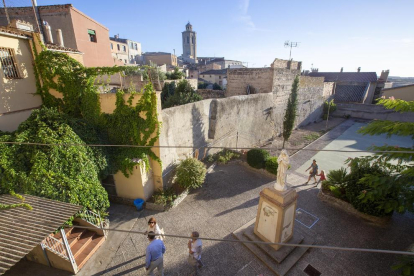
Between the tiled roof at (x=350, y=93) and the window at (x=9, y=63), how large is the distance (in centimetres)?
3833

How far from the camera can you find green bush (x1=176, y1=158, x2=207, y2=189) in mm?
9531

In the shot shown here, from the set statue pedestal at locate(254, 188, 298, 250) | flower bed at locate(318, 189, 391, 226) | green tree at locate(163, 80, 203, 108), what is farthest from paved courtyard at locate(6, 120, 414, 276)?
green tree at locate(163, 80, 203, 108)

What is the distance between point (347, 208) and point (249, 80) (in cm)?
1254

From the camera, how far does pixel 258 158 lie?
11.5 m

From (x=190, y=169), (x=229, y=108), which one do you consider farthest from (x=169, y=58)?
(x=190, y=169)

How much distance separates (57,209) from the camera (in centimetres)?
539

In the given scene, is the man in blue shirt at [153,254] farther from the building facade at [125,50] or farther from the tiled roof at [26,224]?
the building facade at [125,50]

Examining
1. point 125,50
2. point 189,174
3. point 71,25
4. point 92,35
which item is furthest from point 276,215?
point 125,50

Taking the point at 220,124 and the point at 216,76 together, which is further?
the point at 216,76

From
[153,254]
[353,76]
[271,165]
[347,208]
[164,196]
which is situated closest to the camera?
[153,254]

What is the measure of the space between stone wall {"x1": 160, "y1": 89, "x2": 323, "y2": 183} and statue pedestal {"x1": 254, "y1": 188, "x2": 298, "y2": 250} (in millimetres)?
2903

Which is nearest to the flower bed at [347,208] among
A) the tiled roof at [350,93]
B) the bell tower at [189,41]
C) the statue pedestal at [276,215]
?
the statue pedestal at [276,215]

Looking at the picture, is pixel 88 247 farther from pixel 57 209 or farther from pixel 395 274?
pixel 395 274

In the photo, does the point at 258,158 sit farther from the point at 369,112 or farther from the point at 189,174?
the point at 369,112
